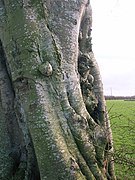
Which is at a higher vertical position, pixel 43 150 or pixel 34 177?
pixel 43 150

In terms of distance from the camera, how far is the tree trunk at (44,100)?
15.4ft

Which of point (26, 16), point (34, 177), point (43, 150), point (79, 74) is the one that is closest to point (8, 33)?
point (26, 16)

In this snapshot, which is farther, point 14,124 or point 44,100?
point 14,124

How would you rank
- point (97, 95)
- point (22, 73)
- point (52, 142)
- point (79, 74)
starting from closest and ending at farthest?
point (52, 142) → point (22, 73) → point (79, 74) → point (97, 95)

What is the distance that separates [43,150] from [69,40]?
1.66m

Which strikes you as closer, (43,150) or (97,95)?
(43,150)

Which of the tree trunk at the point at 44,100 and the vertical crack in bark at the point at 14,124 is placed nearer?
the tree trunk at the point at 44,100

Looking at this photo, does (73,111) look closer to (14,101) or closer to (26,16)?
(14,101)

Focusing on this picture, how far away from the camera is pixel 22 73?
16.3 ft

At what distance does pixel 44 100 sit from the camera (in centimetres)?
482

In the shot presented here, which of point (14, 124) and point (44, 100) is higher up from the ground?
point (44, 100)

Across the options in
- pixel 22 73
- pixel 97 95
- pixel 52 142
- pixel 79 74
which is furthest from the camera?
pixel 97 95

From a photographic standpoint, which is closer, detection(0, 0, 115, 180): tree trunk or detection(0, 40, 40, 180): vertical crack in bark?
detection(0, 0, 115, 180): tree trunk

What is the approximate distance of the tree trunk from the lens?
4.70 m
